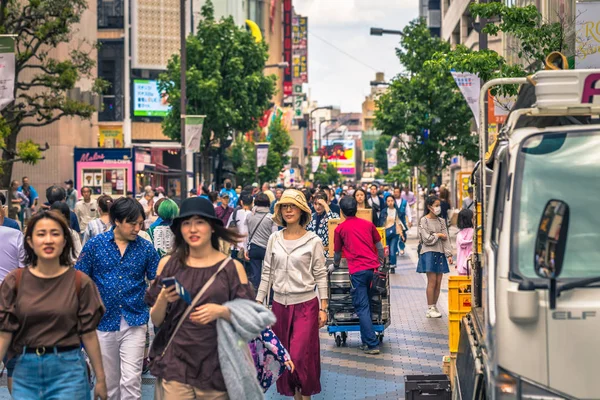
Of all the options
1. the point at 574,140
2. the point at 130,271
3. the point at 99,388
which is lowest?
the point at 99,388

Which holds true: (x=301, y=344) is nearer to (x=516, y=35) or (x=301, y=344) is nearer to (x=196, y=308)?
(x=196, y=308)

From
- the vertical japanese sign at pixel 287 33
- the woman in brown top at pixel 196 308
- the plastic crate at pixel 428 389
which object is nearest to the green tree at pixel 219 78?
the plastic crate at pixel 428 389

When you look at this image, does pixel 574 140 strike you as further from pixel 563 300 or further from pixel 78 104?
pixel 78 104

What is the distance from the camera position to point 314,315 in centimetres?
911

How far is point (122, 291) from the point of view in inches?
311

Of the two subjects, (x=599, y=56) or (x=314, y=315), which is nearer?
(x=314, y=315)

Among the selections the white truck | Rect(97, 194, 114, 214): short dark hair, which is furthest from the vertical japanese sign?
the white truck

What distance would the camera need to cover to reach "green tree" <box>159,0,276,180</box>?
47438 mm

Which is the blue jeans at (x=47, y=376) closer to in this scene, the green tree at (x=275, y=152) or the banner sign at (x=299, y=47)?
the green tree at (x=275, y=152)

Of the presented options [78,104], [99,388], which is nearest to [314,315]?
[99,388]

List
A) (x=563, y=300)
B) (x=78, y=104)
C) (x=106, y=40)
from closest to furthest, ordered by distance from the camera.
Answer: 1. (x=563, y=300)
2. (x=78, y=104)
3. (x=106, y=40)

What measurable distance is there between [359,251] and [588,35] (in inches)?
174

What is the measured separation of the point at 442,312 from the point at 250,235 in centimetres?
307

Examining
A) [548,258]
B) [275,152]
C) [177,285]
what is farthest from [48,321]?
[275,152]
